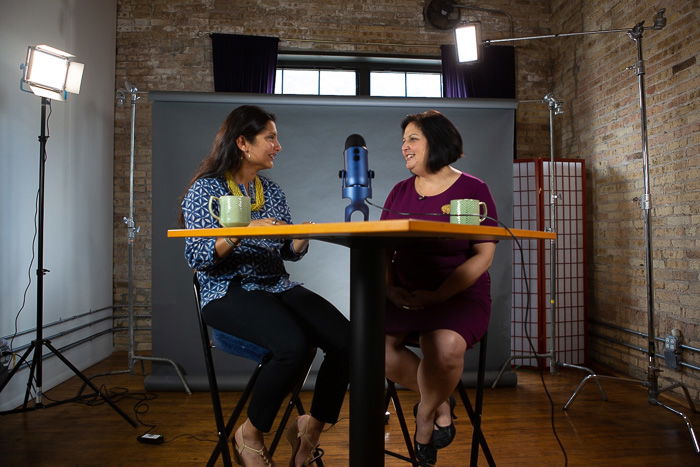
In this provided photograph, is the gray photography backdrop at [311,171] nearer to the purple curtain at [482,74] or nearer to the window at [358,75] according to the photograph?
the purple curtain at [482,74]

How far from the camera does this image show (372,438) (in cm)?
125

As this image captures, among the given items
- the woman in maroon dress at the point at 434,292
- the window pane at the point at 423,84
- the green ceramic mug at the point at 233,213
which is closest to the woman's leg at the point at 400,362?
the woman in maroon dress at the point at 434,292

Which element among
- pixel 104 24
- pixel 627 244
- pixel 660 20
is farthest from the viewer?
pixel 104 24

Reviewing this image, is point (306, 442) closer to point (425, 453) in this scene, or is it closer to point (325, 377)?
point (325, 377)

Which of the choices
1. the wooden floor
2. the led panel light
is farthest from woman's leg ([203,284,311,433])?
the led panel light

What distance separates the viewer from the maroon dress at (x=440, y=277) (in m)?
1.66

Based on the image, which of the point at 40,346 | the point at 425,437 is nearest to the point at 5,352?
the point at 40,346

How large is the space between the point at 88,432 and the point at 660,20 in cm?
346

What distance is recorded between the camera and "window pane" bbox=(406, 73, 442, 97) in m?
4.82

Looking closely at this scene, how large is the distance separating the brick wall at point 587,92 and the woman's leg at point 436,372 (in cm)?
205

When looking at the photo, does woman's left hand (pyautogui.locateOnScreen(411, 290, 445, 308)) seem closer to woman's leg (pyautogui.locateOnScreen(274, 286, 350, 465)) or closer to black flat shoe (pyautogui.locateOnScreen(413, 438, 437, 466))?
woman's leg (pyautogui.locateOnScreen(274, 286, 350, 465))

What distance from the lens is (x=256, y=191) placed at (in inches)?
74.2

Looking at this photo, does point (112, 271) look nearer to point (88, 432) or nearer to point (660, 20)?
point (88, 432)

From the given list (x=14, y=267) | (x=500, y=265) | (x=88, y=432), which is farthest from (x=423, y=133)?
(x=14, y=267)
